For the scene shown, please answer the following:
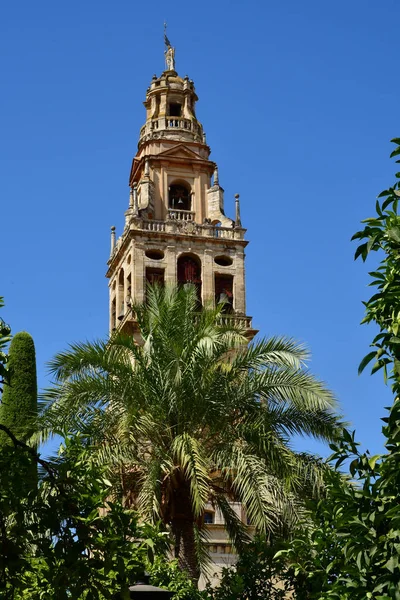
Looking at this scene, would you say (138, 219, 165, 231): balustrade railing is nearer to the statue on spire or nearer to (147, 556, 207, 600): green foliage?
the statue on spire

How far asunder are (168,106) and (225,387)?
124ft

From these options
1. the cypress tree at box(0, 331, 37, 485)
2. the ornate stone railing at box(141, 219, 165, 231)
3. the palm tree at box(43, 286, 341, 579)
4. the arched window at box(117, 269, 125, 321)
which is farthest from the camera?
the arched window at box(117, 269, 125, 321)

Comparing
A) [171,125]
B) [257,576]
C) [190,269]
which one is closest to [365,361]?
[257,576]

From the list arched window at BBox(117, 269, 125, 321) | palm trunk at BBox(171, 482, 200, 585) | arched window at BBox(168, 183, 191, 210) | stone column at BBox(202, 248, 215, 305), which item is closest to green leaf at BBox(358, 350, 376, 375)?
palm trunk at BBox(171, 482, 200, 585)

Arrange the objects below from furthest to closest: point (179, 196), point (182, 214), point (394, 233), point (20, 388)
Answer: point (179, 196)
point (182, 214)
point (20, 388)
point (394, 233)

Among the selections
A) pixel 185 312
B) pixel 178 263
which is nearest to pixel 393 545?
pixel 185 312

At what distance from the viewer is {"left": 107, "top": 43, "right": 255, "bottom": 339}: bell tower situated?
48.2 m

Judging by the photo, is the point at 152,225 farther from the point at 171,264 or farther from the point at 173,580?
the point at 173,580

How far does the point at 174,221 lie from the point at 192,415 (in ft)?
102

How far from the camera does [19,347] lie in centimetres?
3416

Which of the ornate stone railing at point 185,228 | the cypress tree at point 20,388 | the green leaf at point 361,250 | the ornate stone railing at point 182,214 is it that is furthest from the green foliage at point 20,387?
the green leaf at point 361,250

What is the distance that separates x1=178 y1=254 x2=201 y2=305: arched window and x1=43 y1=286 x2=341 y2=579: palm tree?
93.7 feet

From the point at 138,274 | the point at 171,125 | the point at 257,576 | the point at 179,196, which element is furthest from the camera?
the point at 171,125

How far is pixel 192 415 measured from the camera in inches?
743
